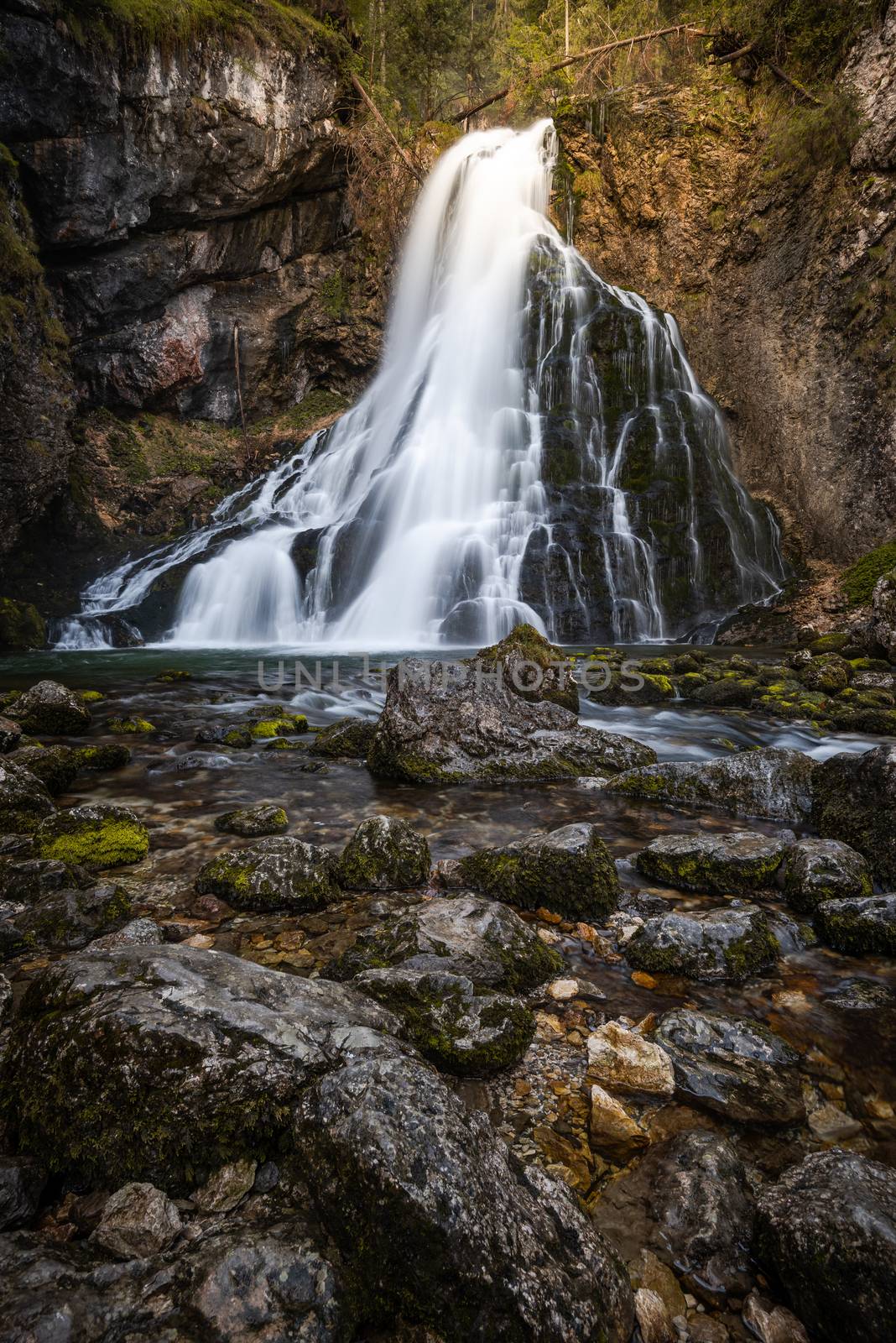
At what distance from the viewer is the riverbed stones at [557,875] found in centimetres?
330

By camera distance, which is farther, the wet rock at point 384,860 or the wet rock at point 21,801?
the wet rock at point 21,801

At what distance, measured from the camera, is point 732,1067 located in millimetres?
2203

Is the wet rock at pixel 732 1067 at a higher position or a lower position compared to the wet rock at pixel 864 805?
lower

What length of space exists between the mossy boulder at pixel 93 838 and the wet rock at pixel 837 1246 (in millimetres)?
3515

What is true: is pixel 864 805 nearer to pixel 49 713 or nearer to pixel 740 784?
pixel 740 784

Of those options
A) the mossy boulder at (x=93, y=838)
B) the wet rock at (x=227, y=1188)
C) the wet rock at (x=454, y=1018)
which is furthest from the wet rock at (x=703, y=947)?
the mossy boulder at (x=93, y=838)

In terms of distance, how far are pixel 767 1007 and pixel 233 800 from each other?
3.89 m

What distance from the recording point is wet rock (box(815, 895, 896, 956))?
2.96 meters

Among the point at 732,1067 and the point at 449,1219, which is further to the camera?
the point at 732,1067

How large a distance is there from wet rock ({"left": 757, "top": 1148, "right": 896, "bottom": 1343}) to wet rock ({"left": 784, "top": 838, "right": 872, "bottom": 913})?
1.85 meters

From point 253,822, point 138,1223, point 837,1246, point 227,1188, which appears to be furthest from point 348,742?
point 837,1246

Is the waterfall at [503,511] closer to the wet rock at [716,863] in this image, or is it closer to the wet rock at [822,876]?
the wet rock at [716,863]

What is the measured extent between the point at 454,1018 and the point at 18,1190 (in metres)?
1.28

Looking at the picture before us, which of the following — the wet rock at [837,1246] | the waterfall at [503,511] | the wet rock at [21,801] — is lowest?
the wet rock at [837,1246]
